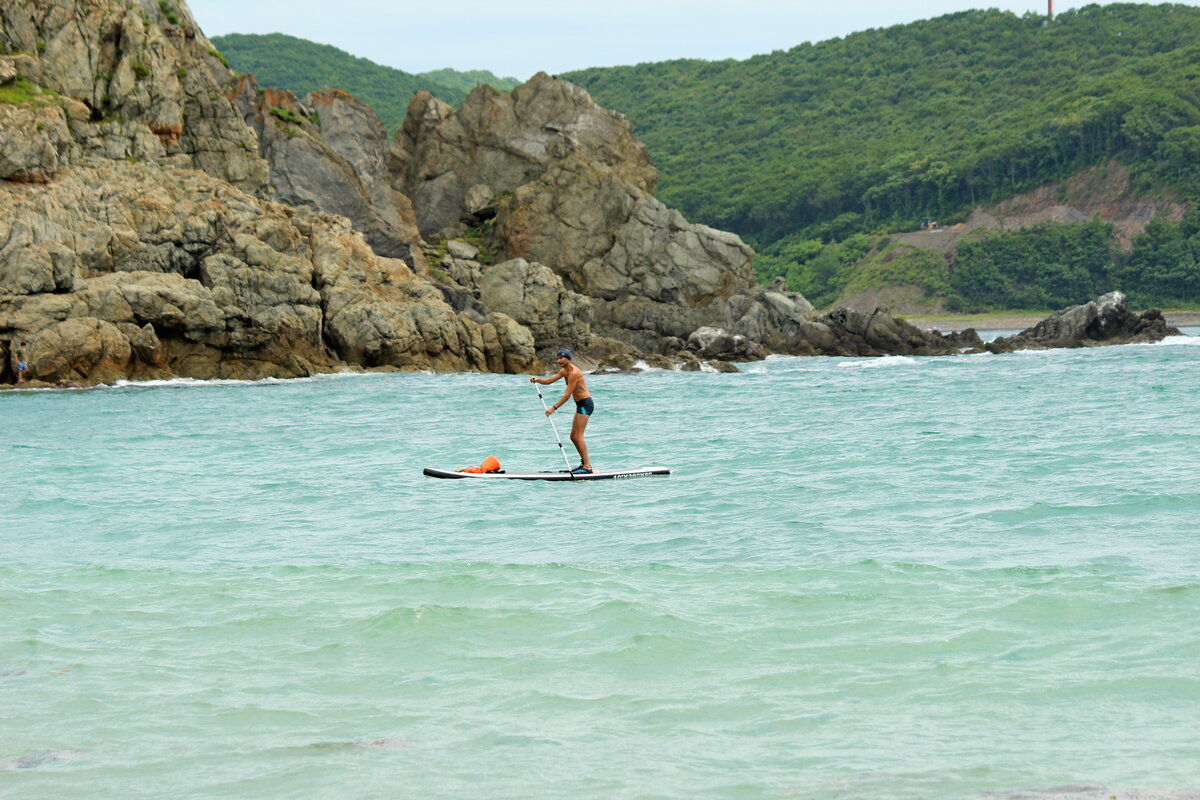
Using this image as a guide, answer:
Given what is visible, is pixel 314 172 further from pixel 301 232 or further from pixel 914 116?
pixel 914 116

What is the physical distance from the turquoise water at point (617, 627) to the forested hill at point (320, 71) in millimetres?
133164

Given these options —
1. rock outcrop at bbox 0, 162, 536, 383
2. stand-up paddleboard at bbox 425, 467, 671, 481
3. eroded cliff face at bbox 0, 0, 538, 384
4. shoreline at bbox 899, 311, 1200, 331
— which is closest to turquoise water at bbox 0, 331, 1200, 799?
stand-up paddleboard at bbox 425, 467, 671, 481

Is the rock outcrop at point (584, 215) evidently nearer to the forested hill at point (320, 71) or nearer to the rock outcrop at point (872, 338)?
the rock outcrop at point (872, 338)

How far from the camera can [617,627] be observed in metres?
9.12

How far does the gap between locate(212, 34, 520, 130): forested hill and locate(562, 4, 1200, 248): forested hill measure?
31.8 metres

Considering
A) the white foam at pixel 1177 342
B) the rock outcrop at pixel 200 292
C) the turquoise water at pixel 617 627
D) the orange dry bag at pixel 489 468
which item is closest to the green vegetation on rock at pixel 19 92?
the rock outcrop at pixel 200 292

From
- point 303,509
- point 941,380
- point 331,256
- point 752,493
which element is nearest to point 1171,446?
point 752,493

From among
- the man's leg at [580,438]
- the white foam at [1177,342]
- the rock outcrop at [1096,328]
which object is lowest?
the man's leg at [580,438]

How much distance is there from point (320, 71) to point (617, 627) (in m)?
164

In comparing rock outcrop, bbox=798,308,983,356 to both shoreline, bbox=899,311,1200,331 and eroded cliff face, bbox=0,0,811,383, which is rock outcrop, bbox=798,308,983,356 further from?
shoreline, bbox=899,311,1200,331

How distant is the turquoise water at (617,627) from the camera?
6352 mm

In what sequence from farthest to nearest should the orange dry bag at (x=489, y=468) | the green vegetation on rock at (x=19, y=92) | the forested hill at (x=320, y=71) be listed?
the forested hill at (x=320, y=71) → the green vegetation on rock at (x=19, y=92) → the orange dry bag at (x=489, y=468)

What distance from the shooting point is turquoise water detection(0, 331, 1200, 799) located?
6.35 metres

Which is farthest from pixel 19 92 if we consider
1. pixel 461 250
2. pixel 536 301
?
pixel 461 250
